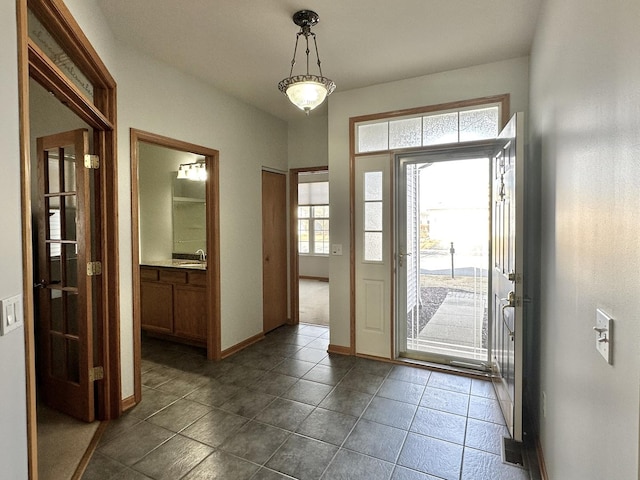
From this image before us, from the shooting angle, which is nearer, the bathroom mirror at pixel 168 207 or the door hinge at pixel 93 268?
the door hinge at pixel 93 268

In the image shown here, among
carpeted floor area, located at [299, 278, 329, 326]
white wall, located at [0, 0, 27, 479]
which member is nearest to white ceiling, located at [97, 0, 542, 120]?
white wall, located at [0, 0, 27, 479]

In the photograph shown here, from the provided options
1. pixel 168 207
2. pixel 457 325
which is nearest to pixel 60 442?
pixel 168 207

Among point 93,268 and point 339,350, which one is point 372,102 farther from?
point 93,268

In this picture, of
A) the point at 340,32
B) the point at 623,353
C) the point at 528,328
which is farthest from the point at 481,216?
the point at 623,353

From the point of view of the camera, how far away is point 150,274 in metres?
4.34

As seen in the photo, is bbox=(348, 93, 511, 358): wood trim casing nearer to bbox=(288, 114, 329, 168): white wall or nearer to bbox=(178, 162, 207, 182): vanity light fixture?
bbox=(288, 114, 329, 168): white wall

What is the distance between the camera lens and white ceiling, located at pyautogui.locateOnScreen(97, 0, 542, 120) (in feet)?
7.60

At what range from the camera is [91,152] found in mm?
2500

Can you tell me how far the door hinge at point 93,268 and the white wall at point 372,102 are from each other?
7.26ft

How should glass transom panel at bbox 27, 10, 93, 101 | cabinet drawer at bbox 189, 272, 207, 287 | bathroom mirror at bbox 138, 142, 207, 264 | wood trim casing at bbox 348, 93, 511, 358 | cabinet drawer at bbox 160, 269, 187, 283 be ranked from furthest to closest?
bathroom mirror at bbox 138, 142, 207, 264 → cabinet drawer at bbox 160, 269, 187, 283 → cabinet drawer at bbox 189, 272, 207, 287 → wood trim casing at bbox 348, 93, 511, 358 → glass transom panel at bbox 27, 10, 93, 101

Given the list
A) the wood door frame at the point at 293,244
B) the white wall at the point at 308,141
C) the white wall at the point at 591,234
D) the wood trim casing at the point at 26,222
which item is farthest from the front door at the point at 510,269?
the wood door frame at the point at 293,244

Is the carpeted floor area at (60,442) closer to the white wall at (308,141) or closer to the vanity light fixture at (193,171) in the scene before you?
the vanity light fixture at (193,171)

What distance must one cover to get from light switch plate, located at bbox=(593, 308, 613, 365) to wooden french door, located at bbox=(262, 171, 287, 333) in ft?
12.6

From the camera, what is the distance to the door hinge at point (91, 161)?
242 centimetres
